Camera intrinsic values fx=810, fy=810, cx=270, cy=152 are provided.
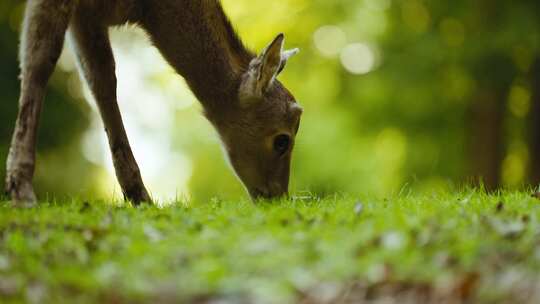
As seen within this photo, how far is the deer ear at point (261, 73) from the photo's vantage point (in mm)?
7685

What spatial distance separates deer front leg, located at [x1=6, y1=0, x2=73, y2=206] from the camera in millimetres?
6207

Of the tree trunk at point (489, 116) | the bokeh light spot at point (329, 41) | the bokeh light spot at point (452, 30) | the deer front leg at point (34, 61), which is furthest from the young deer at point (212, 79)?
the bokeh light spot at point (329, 41)

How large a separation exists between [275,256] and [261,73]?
4021mm

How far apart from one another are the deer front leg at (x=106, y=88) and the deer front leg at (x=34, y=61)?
823 mm

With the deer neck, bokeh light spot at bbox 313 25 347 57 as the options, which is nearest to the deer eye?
the deer neck

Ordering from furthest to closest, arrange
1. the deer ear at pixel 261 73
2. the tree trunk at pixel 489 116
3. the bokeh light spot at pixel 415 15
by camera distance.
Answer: the bokeh light spot at pixel 415 15 → the tree trunk at pixel 489 116 → the deer ear at pixel 261 73

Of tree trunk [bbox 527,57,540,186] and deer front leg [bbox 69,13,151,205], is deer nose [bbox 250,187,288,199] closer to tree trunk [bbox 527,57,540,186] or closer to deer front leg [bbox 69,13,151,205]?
deer front leg [bbox 69,13,151,205]

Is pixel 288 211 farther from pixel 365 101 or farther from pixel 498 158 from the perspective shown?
pixel 365 101

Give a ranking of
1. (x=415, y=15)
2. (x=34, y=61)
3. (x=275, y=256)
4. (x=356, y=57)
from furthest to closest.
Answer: (x=356, y=57)
(x=415, y=15)
(x=34, y=61)
(x=275, y=256)

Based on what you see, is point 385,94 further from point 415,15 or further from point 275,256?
point 275,256

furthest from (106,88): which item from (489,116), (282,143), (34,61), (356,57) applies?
(356,57)

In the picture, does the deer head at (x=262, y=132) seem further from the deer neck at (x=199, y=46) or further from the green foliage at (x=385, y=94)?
the green foliage at (x=385, y=94)

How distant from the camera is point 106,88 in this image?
24.9 feet

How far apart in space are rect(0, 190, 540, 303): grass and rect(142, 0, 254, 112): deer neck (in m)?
2.59
